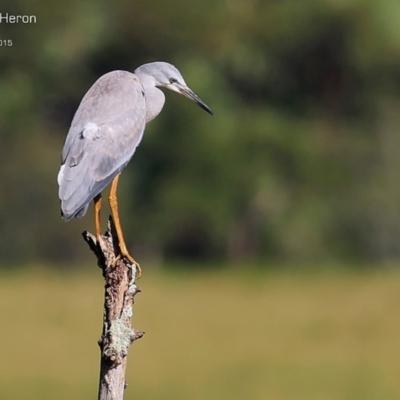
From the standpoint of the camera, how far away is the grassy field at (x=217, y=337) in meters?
11.9

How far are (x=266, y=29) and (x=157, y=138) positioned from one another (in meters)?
3.90

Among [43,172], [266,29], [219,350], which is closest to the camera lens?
[219,350]

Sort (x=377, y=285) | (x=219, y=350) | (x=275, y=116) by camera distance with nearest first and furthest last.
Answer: (x=219, y=350) < (x=377, y=285) < (x=275, y=116)

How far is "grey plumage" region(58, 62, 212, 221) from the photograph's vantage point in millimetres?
4969

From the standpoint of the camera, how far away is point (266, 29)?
24.4 meters

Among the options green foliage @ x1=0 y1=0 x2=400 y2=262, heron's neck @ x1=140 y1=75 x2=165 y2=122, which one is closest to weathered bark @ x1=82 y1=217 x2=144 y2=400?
heron's neck @ x1=140 y1=75 x2=165 y2=122

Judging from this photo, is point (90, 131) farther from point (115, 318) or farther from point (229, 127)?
point (229, 127)

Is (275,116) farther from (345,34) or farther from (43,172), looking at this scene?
(43,172)

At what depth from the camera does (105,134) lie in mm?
5305

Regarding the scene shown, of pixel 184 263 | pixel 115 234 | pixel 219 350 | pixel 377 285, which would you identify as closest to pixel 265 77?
pixel 184 263

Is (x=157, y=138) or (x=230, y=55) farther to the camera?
(x=230, y=55)

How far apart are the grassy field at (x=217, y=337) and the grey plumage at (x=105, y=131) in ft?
20.1

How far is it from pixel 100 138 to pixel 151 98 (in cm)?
51

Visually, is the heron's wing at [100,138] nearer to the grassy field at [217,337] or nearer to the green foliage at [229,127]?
the grassy field at [217,337]
